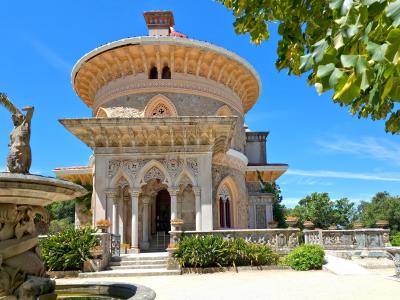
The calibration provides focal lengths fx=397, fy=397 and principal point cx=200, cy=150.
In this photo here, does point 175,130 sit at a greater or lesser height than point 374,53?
greater

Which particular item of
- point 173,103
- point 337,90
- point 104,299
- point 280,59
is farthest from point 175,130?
point 337,90

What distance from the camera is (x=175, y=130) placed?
1694 cm

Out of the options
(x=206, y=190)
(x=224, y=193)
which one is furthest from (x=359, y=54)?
(x=224, y=193)

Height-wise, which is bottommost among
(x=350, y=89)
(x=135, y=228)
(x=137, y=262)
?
(x=137, y=262)

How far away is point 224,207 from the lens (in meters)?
20.8

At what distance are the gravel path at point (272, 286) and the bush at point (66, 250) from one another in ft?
7.03

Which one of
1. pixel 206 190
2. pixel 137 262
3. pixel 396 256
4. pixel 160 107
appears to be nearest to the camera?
pixel 396 256

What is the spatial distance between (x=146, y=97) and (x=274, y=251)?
33.0 feet

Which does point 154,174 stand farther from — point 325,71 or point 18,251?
point 325,71

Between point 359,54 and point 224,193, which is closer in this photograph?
point 359,54

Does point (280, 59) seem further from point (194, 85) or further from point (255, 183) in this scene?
point (255, 183)

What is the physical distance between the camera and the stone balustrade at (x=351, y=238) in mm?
17312

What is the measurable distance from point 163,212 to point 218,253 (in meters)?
7.79

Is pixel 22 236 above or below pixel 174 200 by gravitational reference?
below
